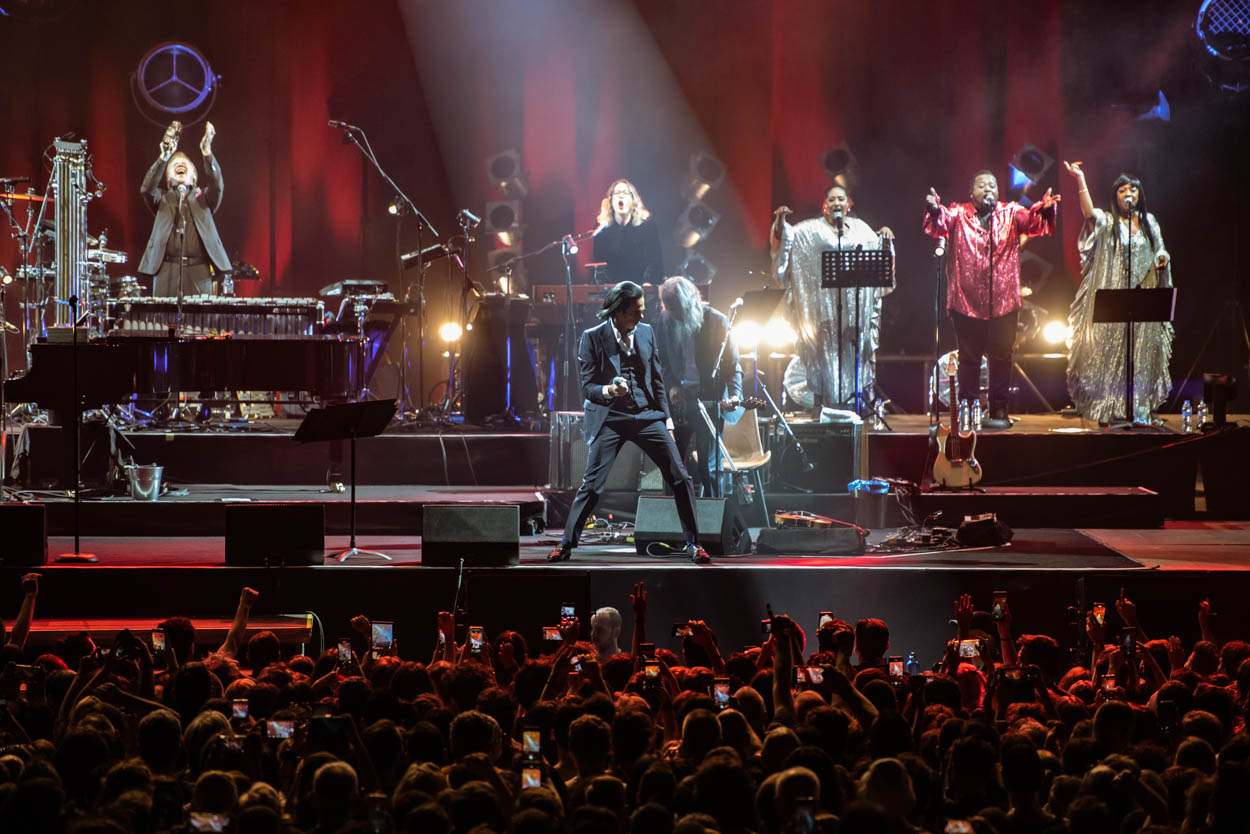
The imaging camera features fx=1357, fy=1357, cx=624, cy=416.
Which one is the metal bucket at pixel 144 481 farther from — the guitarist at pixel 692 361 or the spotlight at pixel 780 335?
the spotlight at pixel 780 335

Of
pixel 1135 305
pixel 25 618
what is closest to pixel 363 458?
pixel 25 618

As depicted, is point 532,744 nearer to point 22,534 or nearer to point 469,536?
point 469,536

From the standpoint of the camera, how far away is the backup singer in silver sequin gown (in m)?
12.8

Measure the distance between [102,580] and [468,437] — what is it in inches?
147

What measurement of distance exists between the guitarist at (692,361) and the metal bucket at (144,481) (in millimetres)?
3906

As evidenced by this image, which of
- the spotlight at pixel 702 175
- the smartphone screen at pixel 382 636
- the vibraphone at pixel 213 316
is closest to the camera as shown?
the smartphone screen at pixel 382 636

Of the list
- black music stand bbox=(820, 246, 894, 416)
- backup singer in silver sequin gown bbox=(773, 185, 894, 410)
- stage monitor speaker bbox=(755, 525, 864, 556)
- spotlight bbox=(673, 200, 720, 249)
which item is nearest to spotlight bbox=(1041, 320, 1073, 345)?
backup singer in silver sequin gown bbox=(773, 185, 894, 410)

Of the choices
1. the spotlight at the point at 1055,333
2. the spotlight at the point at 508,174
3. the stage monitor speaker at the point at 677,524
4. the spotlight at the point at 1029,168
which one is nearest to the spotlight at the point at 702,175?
the spotlight at the point at 508,174

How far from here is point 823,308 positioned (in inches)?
508

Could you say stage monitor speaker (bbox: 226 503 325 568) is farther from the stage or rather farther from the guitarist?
the guitarist

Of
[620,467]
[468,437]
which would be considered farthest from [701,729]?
[468,437]

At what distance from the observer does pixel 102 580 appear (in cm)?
827

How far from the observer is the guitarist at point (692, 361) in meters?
9.67

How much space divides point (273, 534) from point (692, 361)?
319 centimetres
